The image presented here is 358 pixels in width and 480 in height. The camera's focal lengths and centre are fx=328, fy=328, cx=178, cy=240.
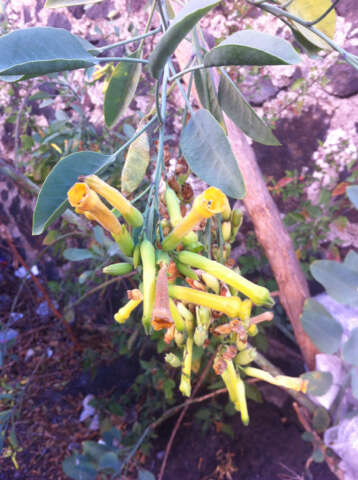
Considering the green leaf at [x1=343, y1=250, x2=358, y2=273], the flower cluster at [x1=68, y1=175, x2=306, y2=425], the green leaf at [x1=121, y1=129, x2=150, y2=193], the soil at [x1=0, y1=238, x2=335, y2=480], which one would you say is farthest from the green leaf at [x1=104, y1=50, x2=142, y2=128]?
the soil at [x1=0, y1=238, x2=335, y2=480]

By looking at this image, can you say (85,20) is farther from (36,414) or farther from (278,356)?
(36,414)

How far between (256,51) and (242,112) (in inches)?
7.3

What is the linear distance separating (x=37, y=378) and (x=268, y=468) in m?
1.13

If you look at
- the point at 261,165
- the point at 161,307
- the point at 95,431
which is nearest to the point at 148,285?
the point at 161,307

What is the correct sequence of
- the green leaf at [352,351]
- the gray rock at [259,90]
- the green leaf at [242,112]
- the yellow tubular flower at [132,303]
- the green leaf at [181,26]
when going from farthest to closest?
the gray rock at [259,90]
the green leaf at [352,351]
the green leaf at [242,112]
the yellow tubular flower at [132,303]
the green leaf at [181,26]

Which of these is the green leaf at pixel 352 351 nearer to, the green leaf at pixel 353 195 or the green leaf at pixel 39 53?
the green leaf at pixel 353 195

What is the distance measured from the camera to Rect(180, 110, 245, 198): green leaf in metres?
0.32

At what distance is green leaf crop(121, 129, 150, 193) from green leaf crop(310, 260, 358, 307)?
1.49ft

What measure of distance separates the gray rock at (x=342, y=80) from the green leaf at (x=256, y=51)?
0.92 meters

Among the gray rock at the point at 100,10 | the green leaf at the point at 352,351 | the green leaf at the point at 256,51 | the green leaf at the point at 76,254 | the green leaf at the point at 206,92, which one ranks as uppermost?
the gray rock at the point at 100,10

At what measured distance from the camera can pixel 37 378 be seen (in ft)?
5.29

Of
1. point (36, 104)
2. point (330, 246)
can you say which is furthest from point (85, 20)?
point (330, 246)

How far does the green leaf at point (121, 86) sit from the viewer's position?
48 cm

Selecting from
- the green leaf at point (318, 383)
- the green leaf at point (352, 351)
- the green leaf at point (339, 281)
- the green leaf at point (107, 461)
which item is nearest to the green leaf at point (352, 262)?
the green leaf at point (339, 281)
